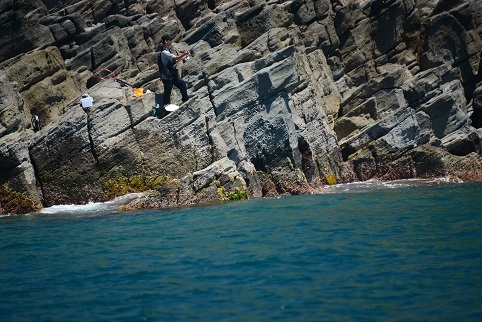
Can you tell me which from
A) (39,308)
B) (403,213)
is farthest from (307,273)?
(403,213)

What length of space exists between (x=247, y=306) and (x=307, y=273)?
250 cm

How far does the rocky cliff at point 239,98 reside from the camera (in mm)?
28594

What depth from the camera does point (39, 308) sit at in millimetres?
13258

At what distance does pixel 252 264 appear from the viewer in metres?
15.7

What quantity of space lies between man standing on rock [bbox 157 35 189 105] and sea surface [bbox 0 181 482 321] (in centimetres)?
684

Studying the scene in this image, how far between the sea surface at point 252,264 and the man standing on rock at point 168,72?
6839mm

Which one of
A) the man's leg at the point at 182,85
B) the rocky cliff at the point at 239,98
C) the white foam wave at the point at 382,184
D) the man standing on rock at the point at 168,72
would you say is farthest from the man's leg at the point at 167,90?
the white foam wave at the point at 382,184

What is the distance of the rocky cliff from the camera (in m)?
28.6

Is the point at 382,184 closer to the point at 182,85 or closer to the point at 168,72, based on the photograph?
the point at 182,85

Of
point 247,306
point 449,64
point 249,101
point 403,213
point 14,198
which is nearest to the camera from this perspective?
point 247,306

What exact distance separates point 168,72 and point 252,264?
1556 cm

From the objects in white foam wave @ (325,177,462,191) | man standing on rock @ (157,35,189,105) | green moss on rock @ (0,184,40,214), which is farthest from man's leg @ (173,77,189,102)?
white foam wave @ (325,177,462,191)

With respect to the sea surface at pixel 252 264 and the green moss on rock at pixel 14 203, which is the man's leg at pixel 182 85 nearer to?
the sea surface at pixel 252 264

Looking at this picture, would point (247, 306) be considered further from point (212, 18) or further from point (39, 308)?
point (212, 18)
